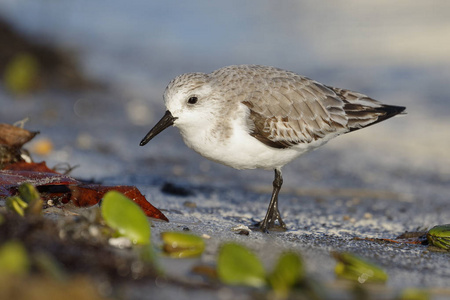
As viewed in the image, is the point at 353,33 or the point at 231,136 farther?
the point at 353,33

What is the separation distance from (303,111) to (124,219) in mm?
2571

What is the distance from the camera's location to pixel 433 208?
6.36 m

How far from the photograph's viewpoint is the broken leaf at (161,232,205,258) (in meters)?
3.08

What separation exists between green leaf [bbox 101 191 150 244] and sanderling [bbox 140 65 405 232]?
1.63 metres

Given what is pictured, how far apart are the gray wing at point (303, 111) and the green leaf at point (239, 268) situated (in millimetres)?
2180

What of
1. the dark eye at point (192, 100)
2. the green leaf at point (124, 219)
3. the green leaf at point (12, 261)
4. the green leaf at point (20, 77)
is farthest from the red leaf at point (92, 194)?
the green leaf at point (20, 77)

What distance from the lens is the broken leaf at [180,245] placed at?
308 cm

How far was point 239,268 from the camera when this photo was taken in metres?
2.61

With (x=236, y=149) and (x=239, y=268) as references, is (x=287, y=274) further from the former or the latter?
(x=236, y=149)

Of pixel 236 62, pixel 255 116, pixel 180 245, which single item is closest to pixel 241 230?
pixel 255 116

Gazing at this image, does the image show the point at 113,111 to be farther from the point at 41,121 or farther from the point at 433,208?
the point at 433,208

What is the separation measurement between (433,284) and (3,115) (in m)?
7.39

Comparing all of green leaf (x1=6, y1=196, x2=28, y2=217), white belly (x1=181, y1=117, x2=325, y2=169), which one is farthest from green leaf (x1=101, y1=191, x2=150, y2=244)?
white belly (x1=181, y1=117, x2=325, y2=169)

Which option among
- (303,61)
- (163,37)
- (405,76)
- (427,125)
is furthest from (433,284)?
(163,37)
